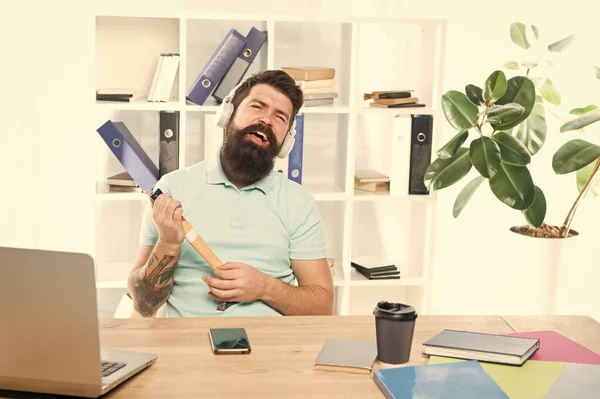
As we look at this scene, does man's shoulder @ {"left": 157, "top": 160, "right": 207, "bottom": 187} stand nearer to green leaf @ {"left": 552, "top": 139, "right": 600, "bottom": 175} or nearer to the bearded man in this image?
the bearded man

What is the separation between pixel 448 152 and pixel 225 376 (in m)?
1.83

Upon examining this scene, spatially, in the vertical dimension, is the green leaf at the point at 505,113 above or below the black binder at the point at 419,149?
above

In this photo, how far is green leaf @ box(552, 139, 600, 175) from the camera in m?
3.37

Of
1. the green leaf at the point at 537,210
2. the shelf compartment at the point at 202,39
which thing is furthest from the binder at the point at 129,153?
the green leaf at the point at 537,210

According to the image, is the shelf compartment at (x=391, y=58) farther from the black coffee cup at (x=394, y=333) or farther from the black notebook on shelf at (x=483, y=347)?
the black coffee cup at (x=394, y=333)

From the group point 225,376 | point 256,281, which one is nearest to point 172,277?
point 256,281

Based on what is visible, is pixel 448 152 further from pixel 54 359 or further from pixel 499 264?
pixel 54 359

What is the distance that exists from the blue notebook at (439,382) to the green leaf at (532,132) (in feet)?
6.65

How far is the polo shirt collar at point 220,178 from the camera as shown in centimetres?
260

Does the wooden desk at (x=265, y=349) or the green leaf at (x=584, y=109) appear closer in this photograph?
the wooden desk at (x=265, y=349)

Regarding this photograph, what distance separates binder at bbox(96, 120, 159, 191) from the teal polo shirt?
0.82 meters

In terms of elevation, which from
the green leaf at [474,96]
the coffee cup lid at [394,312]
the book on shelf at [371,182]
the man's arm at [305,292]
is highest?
the green leaf at [474,96]

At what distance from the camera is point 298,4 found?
13.2 feet

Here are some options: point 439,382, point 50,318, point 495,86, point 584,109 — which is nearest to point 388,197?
point 495,86
